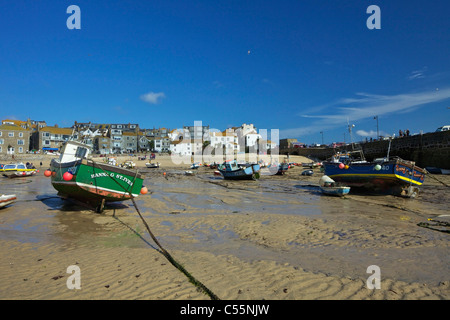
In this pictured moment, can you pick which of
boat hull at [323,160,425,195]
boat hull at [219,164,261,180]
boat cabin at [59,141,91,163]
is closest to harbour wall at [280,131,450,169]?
boat hull at [323,160,425,195]

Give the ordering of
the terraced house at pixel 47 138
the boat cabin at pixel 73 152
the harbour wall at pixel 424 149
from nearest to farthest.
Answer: the boat cabin at pixel 73 152 → the harbour wall at pixel 424 149 → the terraced house at pixel 47 138

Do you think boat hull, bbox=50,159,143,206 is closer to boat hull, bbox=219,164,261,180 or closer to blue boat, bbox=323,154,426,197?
blue boat, bbox=323,154,426,197

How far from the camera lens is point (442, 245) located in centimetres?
747

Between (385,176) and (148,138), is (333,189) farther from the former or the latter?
(148,138)

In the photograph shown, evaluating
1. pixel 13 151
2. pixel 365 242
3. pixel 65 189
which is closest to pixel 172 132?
pixel 13 151

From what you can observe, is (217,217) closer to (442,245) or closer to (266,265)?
(266,265)

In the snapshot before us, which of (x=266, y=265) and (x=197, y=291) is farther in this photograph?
(x=266, y=265)

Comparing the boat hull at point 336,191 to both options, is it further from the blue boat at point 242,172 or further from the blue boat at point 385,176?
the blue boat at point 242,172

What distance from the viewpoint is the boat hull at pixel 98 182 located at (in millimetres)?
11258

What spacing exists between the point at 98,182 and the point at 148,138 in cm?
10662

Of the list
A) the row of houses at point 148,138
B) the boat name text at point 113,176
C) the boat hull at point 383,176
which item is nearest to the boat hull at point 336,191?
the boat hull at point 383,176

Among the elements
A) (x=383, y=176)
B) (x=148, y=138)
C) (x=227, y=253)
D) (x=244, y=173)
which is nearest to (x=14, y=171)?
(x=244, y=173)

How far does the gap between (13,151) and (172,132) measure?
60431mm

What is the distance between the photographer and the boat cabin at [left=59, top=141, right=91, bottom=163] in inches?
542
